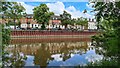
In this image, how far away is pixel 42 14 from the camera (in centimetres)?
1759

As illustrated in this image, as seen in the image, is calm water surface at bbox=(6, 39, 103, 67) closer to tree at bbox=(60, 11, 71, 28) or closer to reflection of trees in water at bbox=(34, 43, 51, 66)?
reflection of trees in water at bbox=(34, 43, 51, 66)

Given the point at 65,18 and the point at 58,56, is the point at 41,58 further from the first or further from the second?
the point at 65,18

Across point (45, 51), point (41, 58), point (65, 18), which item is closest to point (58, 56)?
point (41, 58)

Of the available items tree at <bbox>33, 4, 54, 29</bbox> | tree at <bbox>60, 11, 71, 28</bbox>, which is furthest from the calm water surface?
tree at <bbox>60, 11, 71, 28</bbox>

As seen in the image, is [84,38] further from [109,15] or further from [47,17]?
[109,15]

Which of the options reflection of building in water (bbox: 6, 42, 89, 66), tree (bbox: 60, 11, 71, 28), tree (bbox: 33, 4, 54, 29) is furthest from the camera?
tree (bbox: 60, 11, 71, 28)

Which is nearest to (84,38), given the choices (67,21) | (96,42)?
(67,21)

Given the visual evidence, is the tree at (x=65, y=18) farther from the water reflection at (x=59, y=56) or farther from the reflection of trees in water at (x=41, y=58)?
the reflection of trees in water at (x=41, y=58)

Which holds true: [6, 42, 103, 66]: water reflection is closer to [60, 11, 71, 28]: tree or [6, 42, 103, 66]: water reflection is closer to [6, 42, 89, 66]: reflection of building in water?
[6, 42, 89, 66]: reflection of building in water

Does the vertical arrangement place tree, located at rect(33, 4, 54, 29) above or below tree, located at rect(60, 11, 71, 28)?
above

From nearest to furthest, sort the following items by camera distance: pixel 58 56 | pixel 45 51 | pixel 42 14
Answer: pixel 58 56, pixel 45 51, pixel 42 14

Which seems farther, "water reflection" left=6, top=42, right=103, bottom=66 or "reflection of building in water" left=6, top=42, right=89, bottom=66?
"reflection of building in water" left=6, top=42, right=89, bottom=66

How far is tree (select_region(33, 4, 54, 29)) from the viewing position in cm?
1701

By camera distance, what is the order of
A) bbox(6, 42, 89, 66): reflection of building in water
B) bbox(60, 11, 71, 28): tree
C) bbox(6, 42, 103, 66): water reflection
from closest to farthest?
bbox(6, 42, 103, 66): water reflection < bbox(6, 42, 89, 66): reflection of building in water < bbox(60, 11, 71, 28): tree
